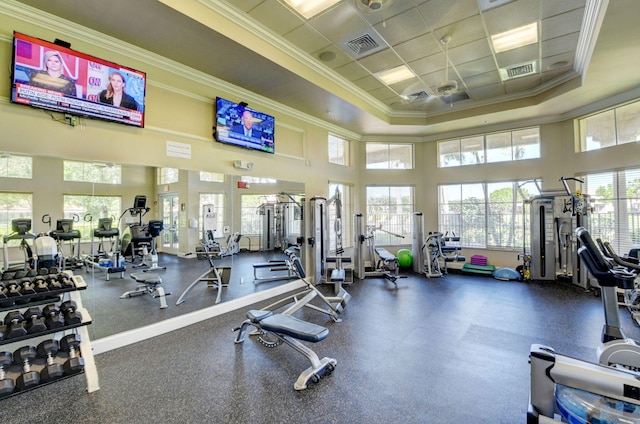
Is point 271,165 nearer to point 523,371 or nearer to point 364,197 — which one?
point 364,197

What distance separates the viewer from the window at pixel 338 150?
692 cm

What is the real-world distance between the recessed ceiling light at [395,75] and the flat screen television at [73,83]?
371cm

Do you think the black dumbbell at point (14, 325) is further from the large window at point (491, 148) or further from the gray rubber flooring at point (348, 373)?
→ the large window at point (491, 148)

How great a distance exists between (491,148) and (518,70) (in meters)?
2.35

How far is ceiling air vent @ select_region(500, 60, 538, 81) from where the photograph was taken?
4777 millimetres

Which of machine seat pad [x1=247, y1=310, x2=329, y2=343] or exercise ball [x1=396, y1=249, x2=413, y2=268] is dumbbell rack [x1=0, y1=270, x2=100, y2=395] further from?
exercise ball [x1=396, y1=249, x2=413, y2=268]

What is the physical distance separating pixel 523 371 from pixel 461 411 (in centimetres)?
96

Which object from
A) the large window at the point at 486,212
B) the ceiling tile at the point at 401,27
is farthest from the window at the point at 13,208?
the large window at the point at 486,212

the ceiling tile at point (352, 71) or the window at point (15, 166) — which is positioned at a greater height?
the ceiling tile at point (352, 71)

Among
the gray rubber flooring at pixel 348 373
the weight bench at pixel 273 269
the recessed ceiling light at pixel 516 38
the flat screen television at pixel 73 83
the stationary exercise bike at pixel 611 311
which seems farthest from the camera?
the weight bench at pixel 273 269

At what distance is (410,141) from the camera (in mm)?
7770

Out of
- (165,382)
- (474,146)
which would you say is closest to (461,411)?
(165,382)

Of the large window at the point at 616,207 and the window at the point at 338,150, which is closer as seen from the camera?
A: the large window at the point at 616,207

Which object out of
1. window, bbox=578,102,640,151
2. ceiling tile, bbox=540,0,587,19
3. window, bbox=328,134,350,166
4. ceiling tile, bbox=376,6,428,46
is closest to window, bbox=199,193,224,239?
window, bbox=328,134,350,166
